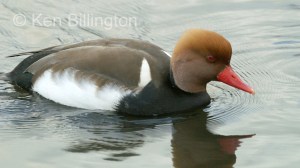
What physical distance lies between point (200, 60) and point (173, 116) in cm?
61

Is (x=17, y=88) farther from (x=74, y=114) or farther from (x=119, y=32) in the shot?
(x=119, y=32)

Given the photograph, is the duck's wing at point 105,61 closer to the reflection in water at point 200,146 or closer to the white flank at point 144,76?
the white flank at point 144,76

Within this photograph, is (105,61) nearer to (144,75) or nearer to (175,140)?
(144,75)

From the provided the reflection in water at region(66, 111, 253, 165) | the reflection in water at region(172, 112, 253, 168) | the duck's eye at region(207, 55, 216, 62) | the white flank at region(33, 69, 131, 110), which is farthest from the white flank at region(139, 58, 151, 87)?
the duck's eye at region(207, 55, 216, 62)

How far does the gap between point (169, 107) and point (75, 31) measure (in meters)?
2.83

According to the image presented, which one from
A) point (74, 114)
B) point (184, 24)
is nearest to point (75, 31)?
point (184, 24)

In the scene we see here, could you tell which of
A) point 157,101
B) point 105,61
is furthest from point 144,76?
point 105,61

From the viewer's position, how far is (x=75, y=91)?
7.82 meters

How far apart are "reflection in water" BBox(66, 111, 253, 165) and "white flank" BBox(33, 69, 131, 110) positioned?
14cm

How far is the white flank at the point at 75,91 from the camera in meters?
7.58

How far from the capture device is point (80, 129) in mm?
7340

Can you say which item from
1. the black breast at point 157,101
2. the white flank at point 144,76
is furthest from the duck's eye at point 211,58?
the white flank at point 144,76

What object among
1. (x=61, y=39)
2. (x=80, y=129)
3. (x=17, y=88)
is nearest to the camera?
(x=80, y=129)

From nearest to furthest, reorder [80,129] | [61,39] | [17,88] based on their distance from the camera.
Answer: [80,129], [17,88], [61,39]
